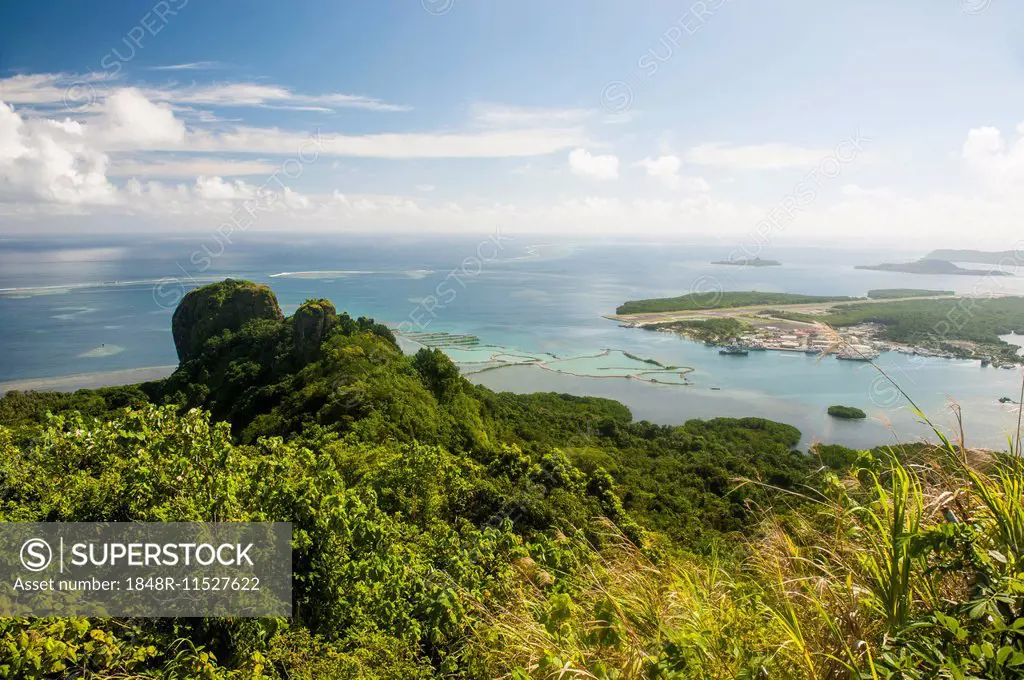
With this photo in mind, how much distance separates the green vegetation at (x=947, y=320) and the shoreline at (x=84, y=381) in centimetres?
Result: 4351

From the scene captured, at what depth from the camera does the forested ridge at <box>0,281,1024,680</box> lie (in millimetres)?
1630

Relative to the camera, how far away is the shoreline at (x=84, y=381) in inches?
1254

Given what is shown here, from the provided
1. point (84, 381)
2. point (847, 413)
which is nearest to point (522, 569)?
point (847, 413)

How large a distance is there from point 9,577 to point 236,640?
1.25 m

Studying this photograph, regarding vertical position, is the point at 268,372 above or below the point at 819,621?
below

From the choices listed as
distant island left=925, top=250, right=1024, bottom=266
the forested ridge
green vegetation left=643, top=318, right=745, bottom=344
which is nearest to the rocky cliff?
the forested ridge

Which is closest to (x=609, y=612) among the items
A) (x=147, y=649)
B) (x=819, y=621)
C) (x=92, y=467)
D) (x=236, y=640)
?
(x=819, y=621)

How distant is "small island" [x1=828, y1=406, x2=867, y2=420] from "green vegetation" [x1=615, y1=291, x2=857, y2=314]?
1159 inches

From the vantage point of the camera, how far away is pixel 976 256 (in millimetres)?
101250

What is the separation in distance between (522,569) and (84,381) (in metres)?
39.2

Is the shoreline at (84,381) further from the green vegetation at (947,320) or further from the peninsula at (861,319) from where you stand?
the green vegetation at (947,320)

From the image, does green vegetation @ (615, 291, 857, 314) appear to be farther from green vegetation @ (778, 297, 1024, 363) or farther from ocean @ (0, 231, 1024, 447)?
green vegetation @ (778, 297, 1024, 363)

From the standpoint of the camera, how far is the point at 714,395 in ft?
104

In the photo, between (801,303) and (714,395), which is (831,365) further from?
(801,303)
